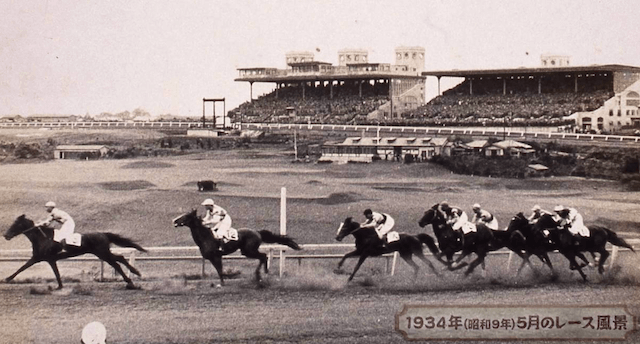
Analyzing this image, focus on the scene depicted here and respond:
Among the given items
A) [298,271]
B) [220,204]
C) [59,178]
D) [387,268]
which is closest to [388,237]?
[387,268]

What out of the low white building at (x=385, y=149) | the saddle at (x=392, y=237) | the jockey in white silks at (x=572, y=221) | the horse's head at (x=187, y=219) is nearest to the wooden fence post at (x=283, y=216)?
the low white building at (x=385, y=149)

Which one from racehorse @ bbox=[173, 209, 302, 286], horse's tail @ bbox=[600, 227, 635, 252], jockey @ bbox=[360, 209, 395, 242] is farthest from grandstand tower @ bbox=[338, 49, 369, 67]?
horse's tail @ bbox=[600, 227, 635, 252]

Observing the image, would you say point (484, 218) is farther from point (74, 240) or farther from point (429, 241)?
point (74, 240)

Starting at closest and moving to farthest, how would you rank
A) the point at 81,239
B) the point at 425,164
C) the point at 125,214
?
1. the point at 81,239
2. the point at 125,214
3. the point at 425,164

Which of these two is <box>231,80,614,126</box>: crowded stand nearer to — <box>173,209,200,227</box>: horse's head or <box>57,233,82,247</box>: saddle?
<box>173,209,200,227</box>: horse's head

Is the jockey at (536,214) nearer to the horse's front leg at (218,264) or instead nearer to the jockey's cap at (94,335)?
the horse's front leg at (218,264)

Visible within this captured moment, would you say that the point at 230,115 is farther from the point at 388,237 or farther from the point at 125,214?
the point at 388,237
